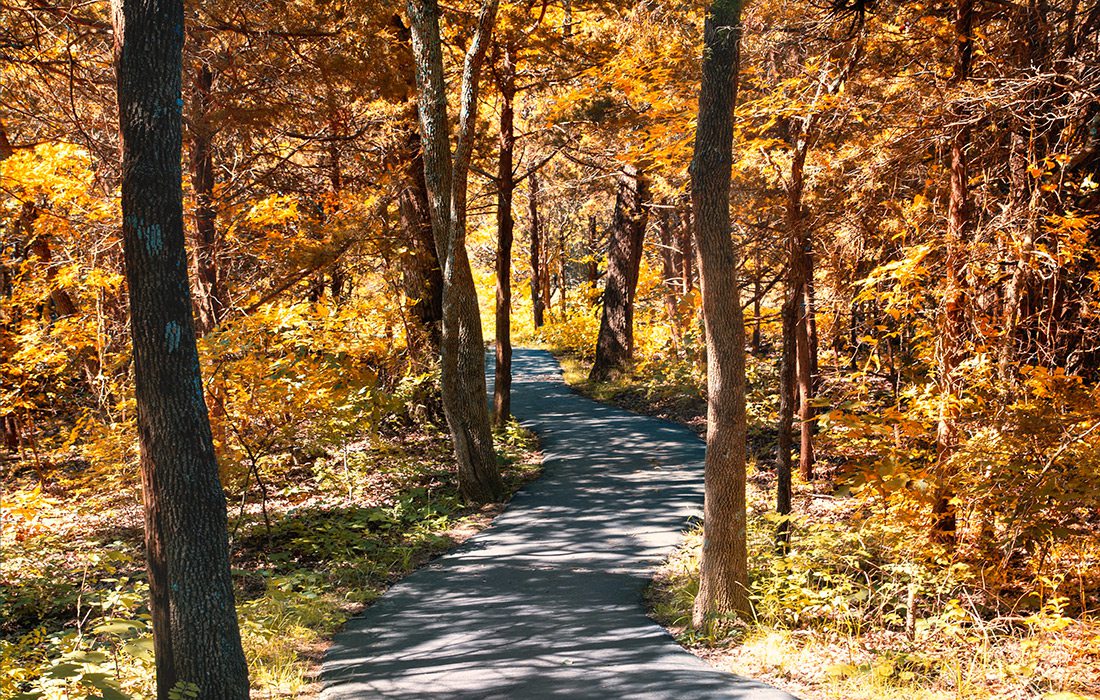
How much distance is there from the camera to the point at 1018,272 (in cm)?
737

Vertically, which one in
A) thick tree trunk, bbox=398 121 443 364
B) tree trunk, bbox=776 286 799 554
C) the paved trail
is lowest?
the paved trail

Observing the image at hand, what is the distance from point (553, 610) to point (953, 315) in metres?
4.68

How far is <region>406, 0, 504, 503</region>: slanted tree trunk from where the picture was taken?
1077 cm

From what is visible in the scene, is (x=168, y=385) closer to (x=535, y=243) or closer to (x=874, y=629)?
(x=874, y=629)

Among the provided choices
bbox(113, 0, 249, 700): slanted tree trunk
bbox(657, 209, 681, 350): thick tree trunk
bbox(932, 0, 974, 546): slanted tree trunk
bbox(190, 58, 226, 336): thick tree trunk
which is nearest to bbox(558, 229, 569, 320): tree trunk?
bbox(657, 209, 681, 350): thick tree trunk

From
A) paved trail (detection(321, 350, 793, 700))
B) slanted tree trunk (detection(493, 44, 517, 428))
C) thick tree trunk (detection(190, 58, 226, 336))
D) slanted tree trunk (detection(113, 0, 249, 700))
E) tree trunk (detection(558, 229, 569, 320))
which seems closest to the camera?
slanted tree trunk (detection(113, 0, 249, 700))

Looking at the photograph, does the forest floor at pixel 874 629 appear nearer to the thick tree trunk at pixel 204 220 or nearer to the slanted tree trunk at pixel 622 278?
the thick tree trunk at pixel 204 220

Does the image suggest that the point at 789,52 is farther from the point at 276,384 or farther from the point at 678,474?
the point at 276,384

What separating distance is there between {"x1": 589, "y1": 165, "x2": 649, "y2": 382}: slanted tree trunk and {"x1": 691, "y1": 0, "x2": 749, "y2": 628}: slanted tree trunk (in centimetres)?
1215

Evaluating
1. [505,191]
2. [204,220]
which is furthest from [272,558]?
[505,191]

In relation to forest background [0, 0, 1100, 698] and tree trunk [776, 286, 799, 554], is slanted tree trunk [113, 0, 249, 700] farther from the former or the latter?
tree trunk [776, 286, 799, 554]

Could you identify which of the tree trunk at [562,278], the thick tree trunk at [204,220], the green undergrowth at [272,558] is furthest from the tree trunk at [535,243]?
the green undergrowth at [272,558]

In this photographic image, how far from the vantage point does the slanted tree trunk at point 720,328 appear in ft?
19.6

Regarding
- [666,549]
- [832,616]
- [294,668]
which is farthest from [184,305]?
[666,549]
